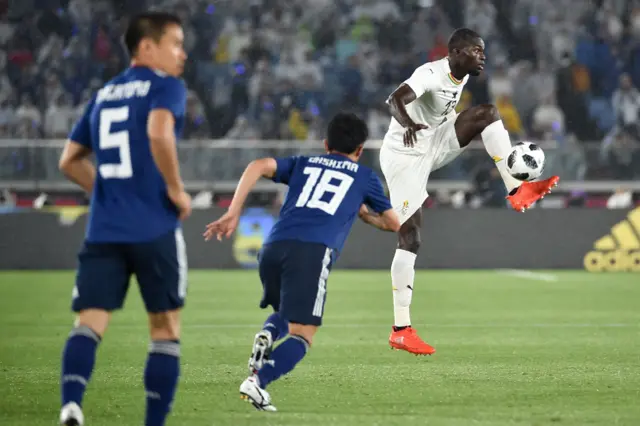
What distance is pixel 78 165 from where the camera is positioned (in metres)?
5.40

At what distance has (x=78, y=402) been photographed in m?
4.88

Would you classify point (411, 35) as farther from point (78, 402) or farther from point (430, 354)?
point (78, 402)

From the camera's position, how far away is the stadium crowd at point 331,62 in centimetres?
2014

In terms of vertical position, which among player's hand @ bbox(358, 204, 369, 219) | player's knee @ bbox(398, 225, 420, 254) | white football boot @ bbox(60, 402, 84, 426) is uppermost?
player's hand @ bbox(358, 204, 369, 219)

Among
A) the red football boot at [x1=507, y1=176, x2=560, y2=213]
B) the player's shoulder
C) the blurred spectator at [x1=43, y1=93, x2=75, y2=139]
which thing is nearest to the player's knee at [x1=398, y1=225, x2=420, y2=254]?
the red football boot at [x1=507, y1=176, x2=560, y2=213]

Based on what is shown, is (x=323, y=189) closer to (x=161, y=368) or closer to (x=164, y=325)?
(x=164, y=325)

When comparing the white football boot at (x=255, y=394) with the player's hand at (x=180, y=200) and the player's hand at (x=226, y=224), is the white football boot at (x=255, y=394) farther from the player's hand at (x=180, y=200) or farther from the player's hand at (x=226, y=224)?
the player's hand at (x=180, y=200)

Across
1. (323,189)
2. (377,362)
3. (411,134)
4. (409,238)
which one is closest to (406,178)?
(409,238)

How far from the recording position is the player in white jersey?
8.80 metres

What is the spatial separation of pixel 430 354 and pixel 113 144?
13.3 ft

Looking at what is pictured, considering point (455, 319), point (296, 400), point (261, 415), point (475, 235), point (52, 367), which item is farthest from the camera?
point (475, 235)

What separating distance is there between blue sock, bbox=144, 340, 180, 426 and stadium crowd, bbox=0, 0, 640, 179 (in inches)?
552

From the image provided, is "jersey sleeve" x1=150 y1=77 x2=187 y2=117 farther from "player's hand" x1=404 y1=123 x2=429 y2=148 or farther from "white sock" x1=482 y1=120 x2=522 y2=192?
"white sock" x1=482 y1=120 x2=522 y2=192

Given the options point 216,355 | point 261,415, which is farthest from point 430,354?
point 261,415
